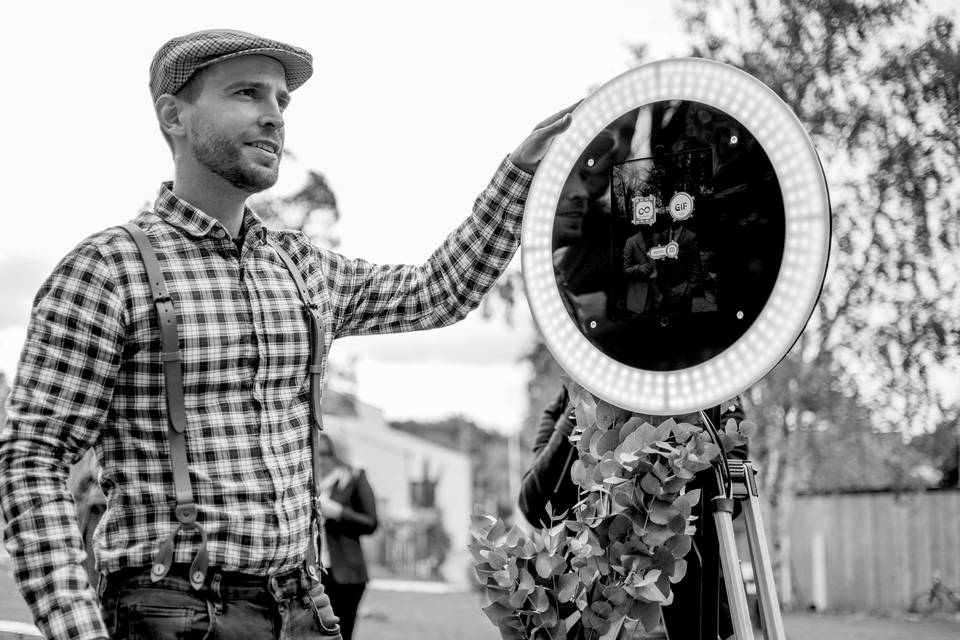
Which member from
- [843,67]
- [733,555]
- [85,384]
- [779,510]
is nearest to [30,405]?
[85,384]

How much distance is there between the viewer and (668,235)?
167 cm

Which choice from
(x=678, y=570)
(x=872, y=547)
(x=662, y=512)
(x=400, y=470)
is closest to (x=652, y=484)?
(x=662, y=512)

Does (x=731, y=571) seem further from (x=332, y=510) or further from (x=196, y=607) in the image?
(x=332, y=510)

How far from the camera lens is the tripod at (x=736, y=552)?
1.58 m

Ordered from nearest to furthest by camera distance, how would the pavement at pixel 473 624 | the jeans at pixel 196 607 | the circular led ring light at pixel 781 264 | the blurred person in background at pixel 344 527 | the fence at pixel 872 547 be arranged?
the circular led ring light at pixel 781 264 < the jeans at pixel 196 607 < the blurred person in background at pixel 344 527 < the pavement at pixel 473 624 < the fence at pixel 872 547

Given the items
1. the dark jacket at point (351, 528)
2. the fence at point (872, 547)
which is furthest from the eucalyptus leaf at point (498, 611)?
the fence at point (872, 547)

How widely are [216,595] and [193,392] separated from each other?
345 mm

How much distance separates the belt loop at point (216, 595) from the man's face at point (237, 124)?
2.33 feet

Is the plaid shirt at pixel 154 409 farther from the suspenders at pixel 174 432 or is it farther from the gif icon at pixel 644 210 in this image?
the gif icon at pixel 644 210

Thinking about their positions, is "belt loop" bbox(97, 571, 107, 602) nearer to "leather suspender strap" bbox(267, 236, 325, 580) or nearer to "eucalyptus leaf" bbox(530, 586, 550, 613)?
"leather suspender strap" bbox(267, 236, 325, 580)

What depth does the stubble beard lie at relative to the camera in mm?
1860

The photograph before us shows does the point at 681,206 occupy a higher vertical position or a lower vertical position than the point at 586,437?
higher

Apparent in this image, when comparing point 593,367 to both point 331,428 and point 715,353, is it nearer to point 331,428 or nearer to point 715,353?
point 715,353

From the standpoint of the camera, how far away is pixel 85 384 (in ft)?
5.37
